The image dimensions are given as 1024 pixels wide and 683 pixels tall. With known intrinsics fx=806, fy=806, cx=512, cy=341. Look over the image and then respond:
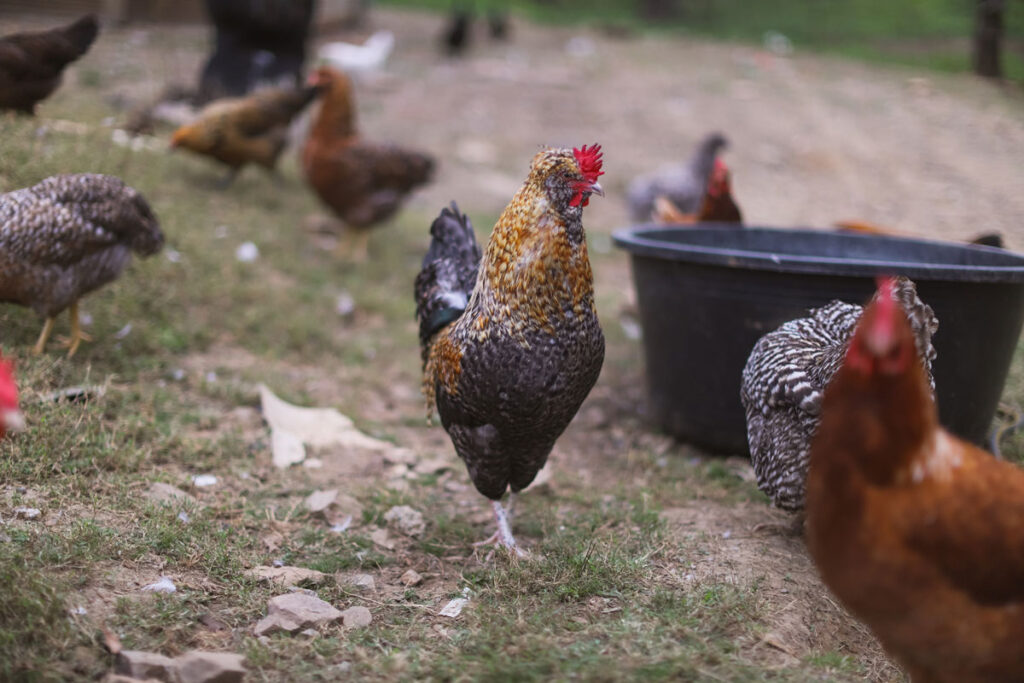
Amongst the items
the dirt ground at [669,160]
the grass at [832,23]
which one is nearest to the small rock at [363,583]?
the dirt ground at [669,160]

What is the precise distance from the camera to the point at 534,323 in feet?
10.6

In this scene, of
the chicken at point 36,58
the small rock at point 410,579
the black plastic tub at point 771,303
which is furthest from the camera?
the chicken at point 36,58

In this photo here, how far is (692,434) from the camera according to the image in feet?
16.3

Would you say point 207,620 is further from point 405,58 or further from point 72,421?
point 405,58

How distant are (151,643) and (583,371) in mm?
1870

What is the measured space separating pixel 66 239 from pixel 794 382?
3839 mm

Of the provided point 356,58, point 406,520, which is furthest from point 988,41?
point 406,520

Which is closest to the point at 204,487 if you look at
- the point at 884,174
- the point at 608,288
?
the point at 608,288

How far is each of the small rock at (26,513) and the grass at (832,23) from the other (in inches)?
733

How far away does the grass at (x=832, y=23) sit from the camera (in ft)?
63.9

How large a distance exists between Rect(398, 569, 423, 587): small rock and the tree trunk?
Result: 16.1 m

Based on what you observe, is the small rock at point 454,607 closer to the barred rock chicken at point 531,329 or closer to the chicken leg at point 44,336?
the barred rock chicken at point 531,329

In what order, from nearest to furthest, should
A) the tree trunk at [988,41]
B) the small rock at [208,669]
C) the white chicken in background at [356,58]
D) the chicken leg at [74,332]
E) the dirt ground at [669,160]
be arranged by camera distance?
the small rock at [208,669] → the dirt ground at [669,160] → the chicken leg at [74,332] → the white chicken in background at [356,58] → the tree trunk at [988,41]

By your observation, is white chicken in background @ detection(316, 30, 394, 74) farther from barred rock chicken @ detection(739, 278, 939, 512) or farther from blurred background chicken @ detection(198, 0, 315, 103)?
barred rock chicken @ detection(739, 278, 939, 512)
